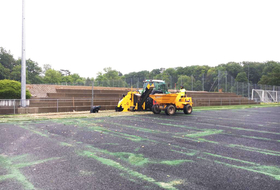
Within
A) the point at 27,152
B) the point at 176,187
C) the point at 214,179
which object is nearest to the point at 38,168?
the point at 27,152

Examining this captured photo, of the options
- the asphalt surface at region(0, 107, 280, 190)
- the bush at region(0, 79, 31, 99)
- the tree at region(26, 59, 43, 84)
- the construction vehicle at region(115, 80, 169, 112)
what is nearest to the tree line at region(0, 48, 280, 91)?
the tree at region(26, 59, 43, 84)

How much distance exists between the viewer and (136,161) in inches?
210

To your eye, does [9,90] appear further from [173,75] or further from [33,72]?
[33,72]

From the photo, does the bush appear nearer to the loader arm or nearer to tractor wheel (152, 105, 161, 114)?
the loader arm

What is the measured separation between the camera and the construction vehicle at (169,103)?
16.6 metres

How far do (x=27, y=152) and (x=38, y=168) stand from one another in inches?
60.5

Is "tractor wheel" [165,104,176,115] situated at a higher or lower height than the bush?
lower

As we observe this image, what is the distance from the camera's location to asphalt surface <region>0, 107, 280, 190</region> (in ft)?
13.4

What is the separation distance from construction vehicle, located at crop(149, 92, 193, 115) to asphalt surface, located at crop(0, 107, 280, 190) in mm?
7970

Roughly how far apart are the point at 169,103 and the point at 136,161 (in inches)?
468

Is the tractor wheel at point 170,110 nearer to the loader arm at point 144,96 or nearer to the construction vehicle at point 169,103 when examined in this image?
the construction vehicle at point 169,103

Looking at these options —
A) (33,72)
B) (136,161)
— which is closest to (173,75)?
(33,72)

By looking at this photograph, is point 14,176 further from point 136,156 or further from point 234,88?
point 234,88

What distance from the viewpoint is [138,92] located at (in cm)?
1869
